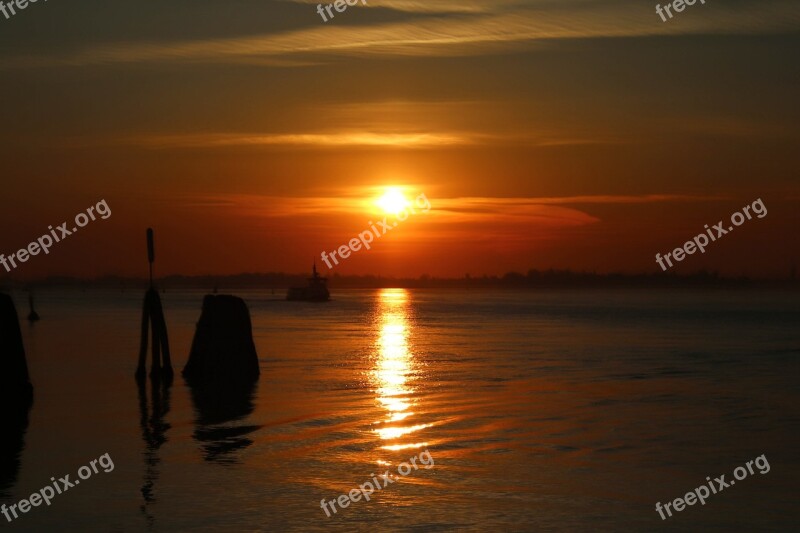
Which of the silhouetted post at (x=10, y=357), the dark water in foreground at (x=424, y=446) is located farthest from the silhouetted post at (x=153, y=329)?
the silhouetted post at (x=10, y=357)

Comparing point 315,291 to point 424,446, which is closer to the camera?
point 424,446

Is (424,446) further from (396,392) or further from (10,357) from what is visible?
(10,357)

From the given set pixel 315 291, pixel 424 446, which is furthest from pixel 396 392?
pixel 315 291

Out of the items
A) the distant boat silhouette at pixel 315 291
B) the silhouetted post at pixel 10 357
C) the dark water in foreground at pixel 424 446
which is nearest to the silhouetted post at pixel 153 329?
the dark water in foreground at pixel 424 446

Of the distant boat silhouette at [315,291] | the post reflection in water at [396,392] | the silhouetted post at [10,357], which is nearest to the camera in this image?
the post reflection in water at [396,392]

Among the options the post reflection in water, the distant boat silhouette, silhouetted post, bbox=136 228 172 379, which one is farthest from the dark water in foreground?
the distant boat silhouette

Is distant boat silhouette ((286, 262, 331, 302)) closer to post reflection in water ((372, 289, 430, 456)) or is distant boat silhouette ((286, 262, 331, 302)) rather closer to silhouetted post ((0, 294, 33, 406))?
post reflection in water ((372, 289, 430, 456))

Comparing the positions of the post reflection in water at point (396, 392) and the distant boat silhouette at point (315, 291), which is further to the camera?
the distant boat silhouette at point (315, 291)

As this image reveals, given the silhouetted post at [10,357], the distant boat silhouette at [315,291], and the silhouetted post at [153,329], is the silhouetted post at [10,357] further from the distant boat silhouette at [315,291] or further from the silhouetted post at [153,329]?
the distant boat silhouette at [315,291]

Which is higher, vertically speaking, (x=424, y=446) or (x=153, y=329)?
(x=153, y=329)

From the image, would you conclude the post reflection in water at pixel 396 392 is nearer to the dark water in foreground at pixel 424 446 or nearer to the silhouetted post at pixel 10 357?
the dark water in foreground at pixel 424 446

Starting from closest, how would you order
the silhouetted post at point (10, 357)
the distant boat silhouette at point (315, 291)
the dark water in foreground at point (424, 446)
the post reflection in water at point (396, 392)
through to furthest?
the dark water in foreground at point (424, 446), the post reflection in water at point (396, 392), the silhouetted post at point (10, 357), the distant boat silhouette at point (315, 291)

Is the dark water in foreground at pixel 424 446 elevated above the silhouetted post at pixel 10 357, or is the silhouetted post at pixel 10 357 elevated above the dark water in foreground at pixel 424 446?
the silhouetted post at pixel 10 357

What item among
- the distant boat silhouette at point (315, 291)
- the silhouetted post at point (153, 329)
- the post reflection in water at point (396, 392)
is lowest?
the distant boat silhouette at point (315, 291)
